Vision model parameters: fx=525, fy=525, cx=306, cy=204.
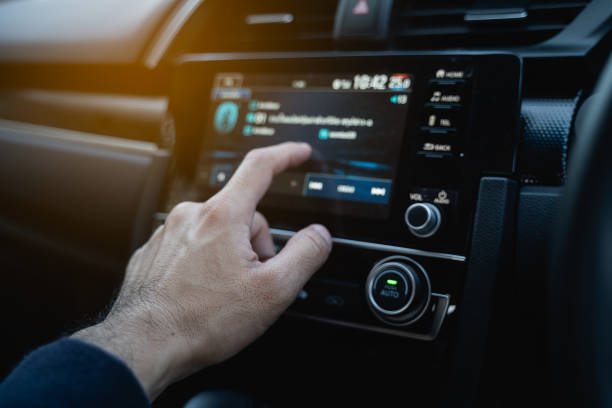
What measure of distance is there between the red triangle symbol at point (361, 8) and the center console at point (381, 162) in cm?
13

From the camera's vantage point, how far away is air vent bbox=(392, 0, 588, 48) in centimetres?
86

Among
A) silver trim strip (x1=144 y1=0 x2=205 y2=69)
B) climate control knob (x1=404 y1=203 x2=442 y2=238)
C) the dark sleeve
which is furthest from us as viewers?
silver trim strip (x1=144 y1=0 x2=205 y2=69)

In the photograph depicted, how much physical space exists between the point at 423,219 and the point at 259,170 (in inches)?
10.0

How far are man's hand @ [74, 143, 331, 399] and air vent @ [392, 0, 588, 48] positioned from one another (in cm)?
41

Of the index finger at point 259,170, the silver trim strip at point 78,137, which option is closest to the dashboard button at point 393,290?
the index finger at point 259,170

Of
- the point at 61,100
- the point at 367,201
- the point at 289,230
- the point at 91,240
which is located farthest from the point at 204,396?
the point at 61,100

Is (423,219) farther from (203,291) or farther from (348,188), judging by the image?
(203,291)

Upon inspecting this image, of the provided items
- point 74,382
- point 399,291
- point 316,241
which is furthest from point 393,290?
point 74,382

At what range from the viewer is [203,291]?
2.20ft

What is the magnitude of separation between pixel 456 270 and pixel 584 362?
0.30 meters

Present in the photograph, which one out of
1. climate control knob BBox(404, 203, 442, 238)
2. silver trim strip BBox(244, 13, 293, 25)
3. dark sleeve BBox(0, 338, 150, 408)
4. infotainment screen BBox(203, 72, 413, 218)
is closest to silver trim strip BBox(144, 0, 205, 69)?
silver trim strip BBox(244, 13, 293, 25)

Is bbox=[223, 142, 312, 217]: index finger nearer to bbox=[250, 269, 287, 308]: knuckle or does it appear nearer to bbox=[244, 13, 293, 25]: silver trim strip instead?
bbox=[250, 269, 287, 308]: knuckle

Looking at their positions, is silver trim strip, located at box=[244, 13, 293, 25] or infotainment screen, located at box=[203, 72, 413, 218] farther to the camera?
silver trim strip, located at box=[244, 13, 293, 25]

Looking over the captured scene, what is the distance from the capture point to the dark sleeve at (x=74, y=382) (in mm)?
523
